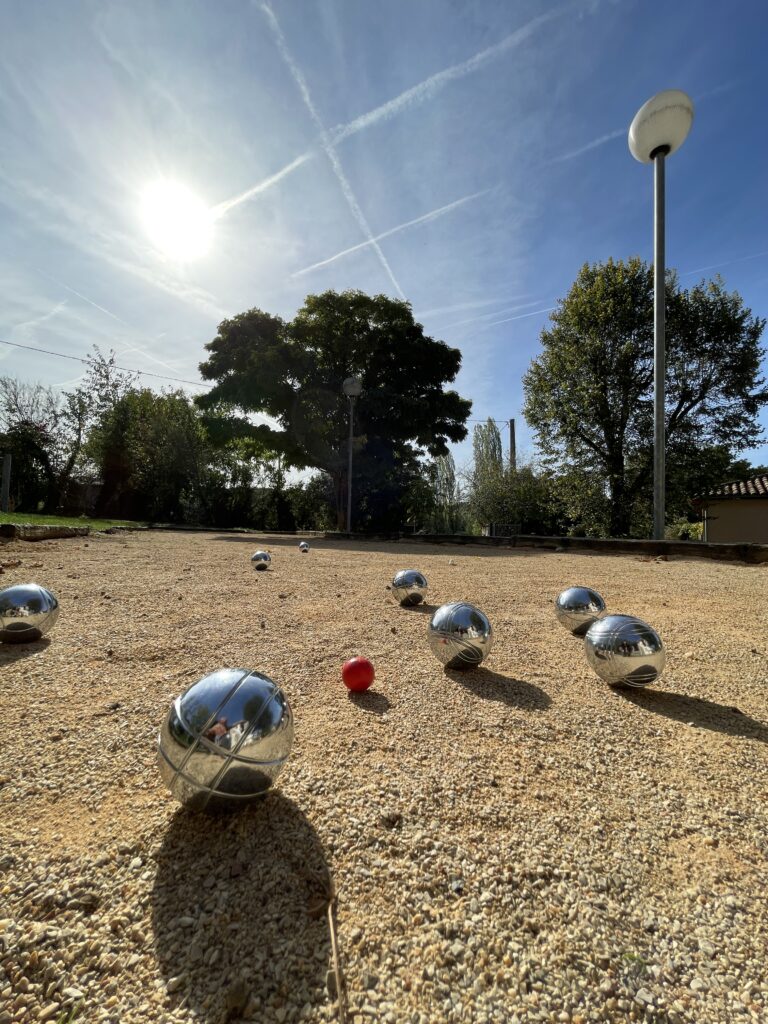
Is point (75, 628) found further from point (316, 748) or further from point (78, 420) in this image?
point (78, 420)

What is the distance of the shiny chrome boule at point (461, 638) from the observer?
3.41 meters

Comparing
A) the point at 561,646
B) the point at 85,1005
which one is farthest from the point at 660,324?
the point at 85,1005

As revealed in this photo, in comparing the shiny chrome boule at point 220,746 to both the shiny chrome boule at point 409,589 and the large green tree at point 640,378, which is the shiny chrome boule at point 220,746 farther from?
the large green tree at point 640,378

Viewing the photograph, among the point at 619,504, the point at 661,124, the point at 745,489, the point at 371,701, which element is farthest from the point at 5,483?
the point at 745,489

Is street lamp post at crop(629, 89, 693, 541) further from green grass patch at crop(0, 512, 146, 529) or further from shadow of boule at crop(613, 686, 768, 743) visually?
green grass patch at crop(0, 512, 146, 529)

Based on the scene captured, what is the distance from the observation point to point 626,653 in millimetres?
3049

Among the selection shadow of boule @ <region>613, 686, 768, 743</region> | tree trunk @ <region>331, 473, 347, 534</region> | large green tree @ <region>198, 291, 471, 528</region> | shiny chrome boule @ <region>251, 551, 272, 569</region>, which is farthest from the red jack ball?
tree trunk @ <region>331, 473, 347, 534</region>

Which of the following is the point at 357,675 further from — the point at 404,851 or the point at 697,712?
the point at 697,712

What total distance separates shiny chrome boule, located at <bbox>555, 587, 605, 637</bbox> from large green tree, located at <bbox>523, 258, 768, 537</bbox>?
16.0m

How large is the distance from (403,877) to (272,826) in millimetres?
530

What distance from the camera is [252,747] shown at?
185cm

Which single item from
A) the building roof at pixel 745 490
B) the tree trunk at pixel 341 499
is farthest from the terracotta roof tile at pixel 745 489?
the tree trunk at pixel 341 499

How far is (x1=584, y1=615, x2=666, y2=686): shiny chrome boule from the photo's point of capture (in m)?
3.04

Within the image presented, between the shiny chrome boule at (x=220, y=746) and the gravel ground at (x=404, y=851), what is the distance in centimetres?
12
